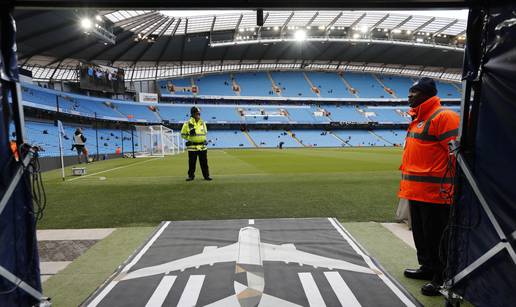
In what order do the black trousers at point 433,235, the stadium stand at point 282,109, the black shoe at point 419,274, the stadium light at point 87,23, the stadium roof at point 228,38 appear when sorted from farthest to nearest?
1. the stadium stand at point 282,109
2. the stadium roof at point 228,38
3. the stadium light at point 87,23
4. the black shoe at point 419,274
5. the black trousers at point 433,235

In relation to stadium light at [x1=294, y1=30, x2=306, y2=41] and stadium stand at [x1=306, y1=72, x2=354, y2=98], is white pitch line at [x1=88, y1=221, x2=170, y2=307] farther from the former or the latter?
stadium stand at [x1=306, y1=72, x2=354, y2=98]

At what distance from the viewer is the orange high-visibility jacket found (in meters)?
2.56

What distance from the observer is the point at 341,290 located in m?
2.61

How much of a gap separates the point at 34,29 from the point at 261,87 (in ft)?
133

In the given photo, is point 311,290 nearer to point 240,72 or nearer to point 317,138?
point 317,138

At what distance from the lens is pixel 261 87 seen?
61.2 metres

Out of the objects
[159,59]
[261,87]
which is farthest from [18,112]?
[261,87]

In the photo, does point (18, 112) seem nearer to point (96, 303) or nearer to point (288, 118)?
point (96, 303)

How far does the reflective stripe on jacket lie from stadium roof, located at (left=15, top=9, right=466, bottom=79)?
21288 mm

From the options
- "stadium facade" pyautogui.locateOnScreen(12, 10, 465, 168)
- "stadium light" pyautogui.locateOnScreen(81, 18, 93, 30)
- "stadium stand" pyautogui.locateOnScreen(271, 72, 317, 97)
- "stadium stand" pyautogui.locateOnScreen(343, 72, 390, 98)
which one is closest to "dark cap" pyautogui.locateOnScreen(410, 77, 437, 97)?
"stadium facade" pyautogui.locateOnScreen(12, 10, 465, 168)

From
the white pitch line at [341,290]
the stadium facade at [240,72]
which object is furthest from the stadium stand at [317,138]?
the white pitch line at [341,290]

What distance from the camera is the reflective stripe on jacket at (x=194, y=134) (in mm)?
8422

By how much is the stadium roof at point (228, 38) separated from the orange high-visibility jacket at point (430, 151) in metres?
27.6

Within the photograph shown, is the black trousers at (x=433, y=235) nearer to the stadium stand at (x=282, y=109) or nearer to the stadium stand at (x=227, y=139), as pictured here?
the stadium stand at (x=282, y=109)
